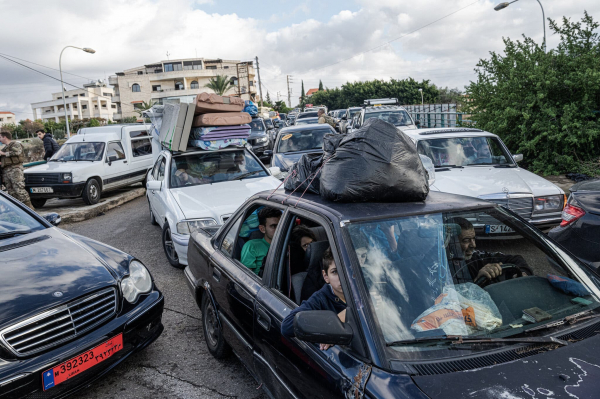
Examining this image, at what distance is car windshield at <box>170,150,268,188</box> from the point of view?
268 inches

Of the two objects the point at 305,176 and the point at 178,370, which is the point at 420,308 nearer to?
the point at 305,176

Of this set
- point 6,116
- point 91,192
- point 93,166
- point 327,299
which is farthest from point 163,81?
point 327,299

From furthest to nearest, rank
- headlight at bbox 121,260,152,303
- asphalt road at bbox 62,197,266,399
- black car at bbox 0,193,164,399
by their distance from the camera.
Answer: headlight at bbox 121,260,152,303
asphalt road at bbox 62,197,266,399
black car at bbox 0,193,164,399

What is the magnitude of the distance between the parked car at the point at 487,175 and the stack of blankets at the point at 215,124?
2.95 m

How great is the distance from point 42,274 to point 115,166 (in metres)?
9.42

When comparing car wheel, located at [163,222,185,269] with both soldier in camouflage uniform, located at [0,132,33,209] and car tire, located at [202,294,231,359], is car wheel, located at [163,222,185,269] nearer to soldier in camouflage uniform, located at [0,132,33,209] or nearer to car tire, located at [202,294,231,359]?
car tire, located at [202,294,231,359]

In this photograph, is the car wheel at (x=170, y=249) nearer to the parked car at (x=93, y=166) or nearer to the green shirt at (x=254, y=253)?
the green shirt at (x=254, y=253)

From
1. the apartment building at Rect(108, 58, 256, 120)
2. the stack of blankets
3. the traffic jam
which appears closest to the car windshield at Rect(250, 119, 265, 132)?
the stack of blankets

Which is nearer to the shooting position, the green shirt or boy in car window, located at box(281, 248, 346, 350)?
boy in car window, located at box(281, 248, 346, 350)

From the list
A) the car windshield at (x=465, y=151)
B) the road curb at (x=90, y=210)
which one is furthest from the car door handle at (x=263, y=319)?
the road curb at (x=90, y=210)

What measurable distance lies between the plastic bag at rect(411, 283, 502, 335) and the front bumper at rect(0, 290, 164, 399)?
224 centimetres

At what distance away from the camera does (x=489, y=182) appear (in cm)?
609

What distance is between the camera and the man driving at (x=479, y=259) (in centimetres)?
244

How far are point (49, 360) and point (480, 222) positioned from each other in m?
2.71
